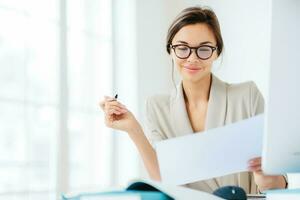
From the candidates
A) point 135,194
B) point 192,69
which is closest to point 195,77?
point 192,69

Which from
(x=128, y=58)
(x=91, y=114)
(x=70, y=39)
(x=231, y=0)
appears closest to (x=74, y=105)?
(x=91, y=114)

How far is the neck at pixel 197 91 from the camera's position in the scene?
180cm

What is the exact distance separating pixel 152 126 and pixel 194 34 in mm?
332

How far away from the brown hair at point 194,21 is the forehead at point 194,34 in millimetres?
14

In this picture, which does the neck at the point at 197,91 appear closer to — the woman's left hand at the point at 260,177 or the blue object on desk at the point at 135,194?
the woman's left hand at the point at 260,177

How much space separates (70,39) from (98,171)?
33.5 inches

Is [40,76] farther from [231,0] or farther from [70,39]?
[231,0]

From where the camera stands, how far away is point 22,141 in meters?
2.72

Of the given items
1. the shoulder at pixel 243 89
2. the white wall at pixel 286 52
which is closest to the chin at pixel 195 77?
the shoulder at pixel 243 89

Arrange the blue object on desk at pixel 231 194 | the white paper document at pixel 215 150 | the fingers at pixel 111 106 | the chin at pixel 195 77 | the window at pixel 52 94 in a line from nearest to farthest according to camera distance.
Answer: the blue object on desk at pixel 231 194, the white paper document at pixel 215 150, the fingers at pixel 111 106, the chin at pixel 195 77, the window at pixel 52 94

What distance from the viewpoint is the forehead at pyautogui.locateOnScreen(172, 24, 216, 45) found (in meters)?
1.68

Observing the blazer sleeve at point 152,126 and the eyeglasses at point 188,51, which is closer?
the eyeglasses at point 188,51

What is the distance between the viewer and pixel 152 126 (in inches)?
69.4

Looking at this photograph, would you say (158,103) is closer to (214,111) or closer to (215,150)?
(214,111)
